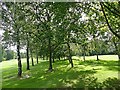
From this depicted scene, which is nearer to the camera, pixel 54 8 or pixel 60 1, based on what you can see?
pixel 60 1

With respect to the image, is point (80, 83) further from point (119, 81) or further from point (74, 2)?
point (74, 2)

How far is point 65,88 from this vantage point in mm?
24484

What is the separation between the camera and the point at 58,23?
1187 inches

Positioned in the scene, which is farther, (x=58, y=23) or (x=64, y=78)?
(x=64, y=78)

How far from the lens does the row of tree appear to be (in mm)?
26141

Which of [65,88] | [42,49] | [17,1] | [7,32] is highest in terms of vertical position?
[17,1]

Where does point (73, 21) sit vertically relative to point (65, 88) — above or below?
above

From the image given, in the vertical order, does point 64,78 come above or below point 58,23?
below

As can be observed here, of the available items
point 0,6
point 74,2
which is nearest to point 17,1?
point 0,6

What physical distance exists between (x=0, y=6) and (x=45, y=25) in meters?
8.71

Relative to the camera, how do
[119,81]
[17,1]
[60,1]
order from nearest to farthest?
[60,1] < [119,81] < [17,1]

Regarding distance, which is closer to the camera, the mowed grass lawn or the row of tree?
the row of tree

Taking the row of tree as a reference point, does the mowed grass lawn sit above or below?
below

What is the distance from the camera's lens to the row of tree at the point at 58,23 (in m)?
26.1
